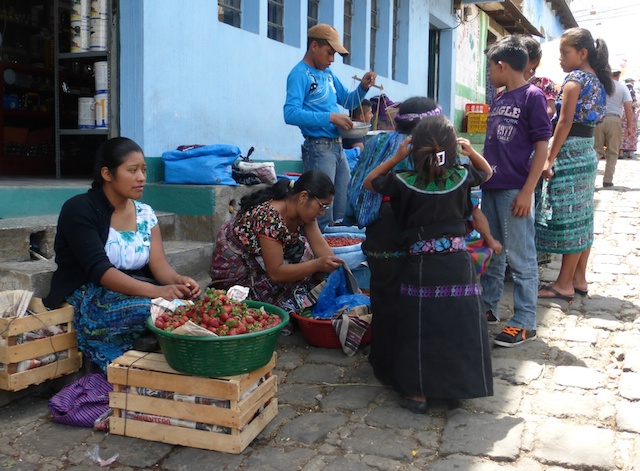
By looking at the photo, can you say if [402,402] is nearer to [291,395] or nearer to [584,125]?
[291,395]

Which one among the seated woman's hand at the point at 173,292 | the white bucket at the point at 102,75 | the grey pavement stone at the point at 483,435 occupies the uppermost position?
the white bucket at the point at 102,75

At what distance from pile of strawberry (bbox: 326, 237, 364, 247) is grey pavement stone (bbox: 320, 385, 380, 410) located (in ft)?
5.86

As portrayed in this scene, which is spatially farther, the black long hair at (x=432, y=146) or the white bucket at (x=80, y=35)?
the white bucket at (x=80, y=35)

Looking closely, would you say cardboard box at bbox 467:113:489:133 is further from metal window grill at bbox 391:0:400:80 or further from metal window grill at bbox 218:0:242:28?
metal window grill at bbox 218:0:242:28

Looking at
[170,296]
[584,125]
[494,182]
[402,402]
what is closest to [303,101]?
[494,182]

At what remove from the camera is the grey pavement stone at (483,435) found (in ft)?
9.34

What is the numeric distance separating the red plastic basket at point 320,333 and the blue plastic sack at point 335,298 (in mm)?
104

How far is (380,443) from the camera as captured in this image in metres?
2.93

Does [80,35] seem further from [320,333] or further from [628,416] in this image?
[628,416]

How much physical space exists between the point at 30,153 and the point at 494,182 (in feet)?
18.8

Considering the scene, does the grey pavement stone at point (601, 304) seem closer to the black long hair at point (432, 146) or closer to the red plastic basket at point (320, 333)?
the red plastic basket at point (320, 333)

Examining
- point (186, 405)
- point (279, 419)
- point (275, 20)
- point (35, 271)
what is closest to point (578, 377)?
point (279, 419)

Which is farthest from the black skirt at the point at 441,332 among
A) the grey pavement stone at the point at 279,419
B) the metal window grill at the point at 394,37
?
the metal window grill at the point at 394,37

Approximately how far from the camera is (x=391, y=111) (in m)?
4.49
